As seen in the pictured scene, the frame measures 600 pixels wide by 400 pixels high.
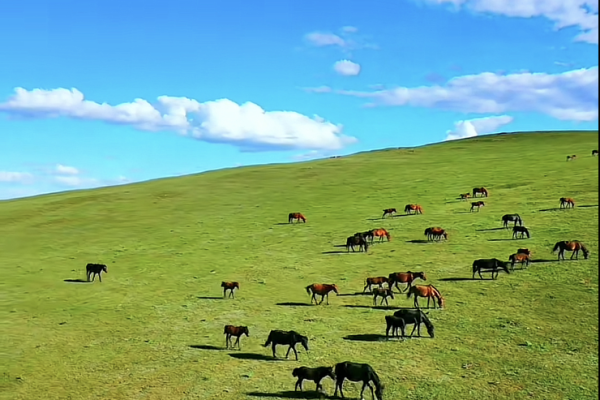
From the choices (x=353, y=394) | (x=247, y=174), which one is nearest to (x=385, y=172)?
(x=247, y=174)

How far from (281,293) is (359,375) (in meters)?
13.5

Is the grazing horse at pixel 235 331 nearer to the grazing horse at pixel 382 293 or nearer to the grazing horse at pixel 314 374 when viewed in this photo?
the grazing horse at pixel 314 374

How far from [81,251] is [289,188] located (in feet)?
97.8

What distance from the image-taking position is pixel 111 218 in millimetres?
58625

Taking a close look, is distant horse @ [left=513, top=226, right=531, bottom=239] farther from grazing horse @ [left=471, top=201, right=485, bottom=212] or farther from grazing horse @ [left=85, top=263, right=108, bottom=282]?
grazing horse @ [left=85, top=263, right=108, bottom=282]

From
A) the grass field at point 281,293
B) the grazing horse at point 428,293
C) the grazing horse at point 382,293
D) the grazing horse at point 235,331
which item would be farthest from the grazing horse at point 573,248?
the grazing horse at point 235,331

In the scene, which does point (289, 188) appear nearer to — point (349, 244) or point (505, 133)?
point (349, 244)

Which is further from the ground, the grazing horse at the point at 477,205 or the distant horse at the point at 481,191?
the distant horse at the point at 481,191

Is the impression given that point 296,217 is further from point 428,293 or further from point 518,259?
point 428,293

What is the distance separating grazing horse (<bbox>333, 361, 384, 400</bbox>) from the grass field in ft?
2.26

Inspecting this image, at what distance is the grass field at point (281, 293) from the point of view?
21.2 metres

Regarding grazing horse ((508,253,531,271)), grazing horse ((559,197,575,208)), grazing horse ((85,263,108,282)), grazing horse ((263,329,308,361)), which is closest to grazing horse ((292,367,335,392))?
grazing horse ((263,329,308,361))

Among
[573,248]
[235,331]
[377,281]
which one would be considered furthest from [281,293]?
[573,248]

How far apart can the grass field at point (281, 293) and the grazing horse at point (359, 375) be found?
69cm
